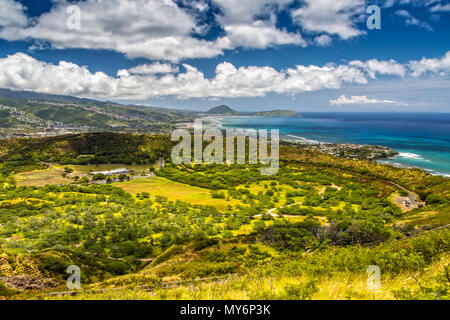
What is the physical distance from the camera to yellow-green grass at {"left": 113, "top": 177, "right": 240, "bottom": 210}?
4575 cm

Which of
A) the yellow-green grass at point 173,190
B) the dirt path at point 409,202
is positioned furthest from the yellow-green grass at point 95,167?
the dirt path at point 409,202

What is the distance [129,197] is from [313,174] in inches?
1726

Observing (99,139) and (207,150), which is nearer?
(207,150)

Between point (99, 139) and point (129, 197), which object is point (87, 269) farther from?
point (99, 139)

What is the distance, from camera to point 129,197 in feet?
151

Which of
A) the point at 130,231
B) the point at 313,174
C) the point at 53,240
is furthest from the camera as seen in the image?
the point at 313,174

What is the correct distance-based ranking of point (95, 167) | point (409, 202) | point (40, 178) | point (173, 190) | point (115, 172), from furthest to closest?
point (95, 167), point (115, 172), point (40, 178), point (173, 190), point (409, 202)

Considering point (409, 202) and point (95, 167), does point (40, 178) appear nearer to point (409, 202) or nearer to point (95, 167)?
point (95, 167)

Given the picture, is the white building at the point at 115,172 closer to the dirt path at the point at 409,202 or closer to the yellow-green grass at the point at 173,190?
the yellow-green grass at the point at 173,190

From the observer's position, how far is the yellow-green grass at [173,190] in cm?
4575

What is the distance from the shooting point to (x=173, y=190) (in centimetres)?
5322

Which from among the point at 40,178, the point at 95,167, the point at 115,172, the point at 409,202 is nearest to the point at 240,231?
the point at 409,202

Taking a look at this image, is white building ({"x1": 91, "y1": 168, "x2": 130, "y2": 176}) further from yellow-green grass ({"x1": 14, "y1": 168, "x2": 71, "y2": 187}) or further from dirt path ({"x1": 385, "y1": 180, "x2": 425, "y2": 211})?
dirt path ({"x1": 385, "y1": 180, "x2": 425, "y2": 211})
